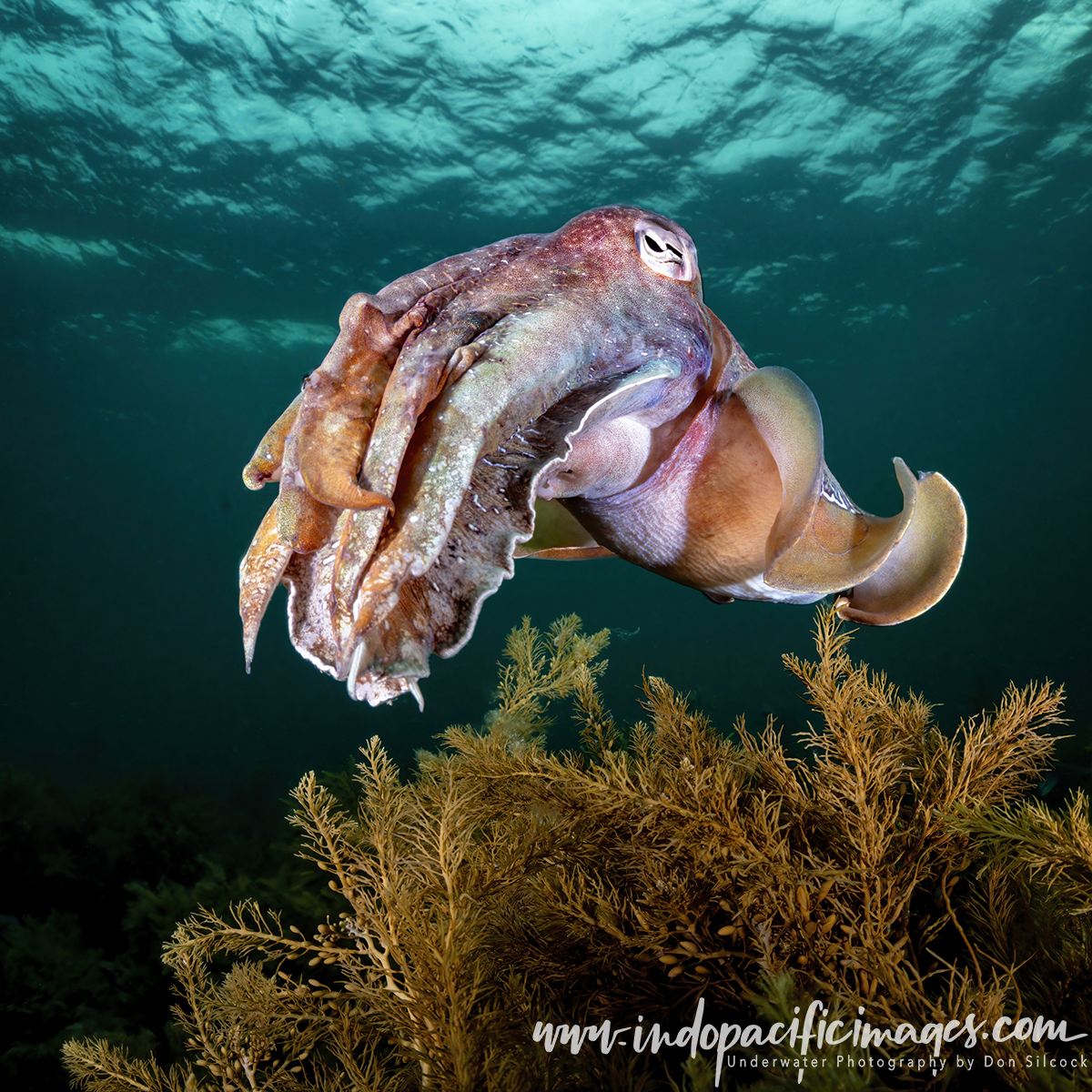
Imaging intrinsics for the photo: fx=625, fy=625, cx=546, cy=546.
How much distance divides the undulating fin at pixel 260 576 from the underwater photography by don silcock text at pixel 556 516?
0.03 feet

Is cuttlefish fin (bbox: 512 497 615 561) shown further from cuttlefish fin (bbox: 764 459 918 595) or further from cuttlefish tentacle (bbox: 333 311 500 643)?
cuttlefish tentacle (bbox: 333 311 500 643)

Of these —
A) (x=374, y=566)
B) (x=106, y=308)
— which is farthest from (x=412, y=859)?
(x=106, y=308)

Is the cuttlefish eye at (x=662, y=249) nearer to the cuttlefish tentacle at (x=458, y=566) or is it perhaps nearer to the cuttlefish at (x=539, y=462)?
the cuttlefish at (x=539, y=462)

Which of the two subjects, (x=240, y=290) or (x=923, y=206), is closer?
(x=923, y=206)

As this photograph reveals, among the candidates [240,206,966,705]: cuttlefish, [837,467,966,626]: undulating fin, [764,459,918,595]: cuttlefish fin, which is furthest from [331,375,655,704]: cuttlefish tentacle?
[837,467,966,626]: undulating fin

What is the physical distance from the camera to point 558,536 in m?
2.08

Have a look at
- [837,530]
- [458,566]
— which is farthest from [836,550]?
[458,566]

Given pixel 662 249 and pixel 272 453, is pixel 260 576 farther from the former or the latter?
pixel 662 249

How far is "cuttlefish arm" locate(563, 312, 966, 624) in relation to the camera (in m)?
1.42

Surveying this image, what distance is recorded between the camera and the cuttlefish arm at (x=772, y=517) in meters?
1.42

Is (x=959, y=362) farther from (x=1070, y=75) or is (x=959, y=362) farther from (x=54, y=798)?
(x=54, y=798)

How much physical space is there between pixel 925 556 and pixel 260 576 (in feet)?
5.16

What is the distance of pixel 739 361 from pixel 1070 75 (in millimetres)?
24158

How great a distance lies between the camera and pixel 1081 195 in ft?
79.3
